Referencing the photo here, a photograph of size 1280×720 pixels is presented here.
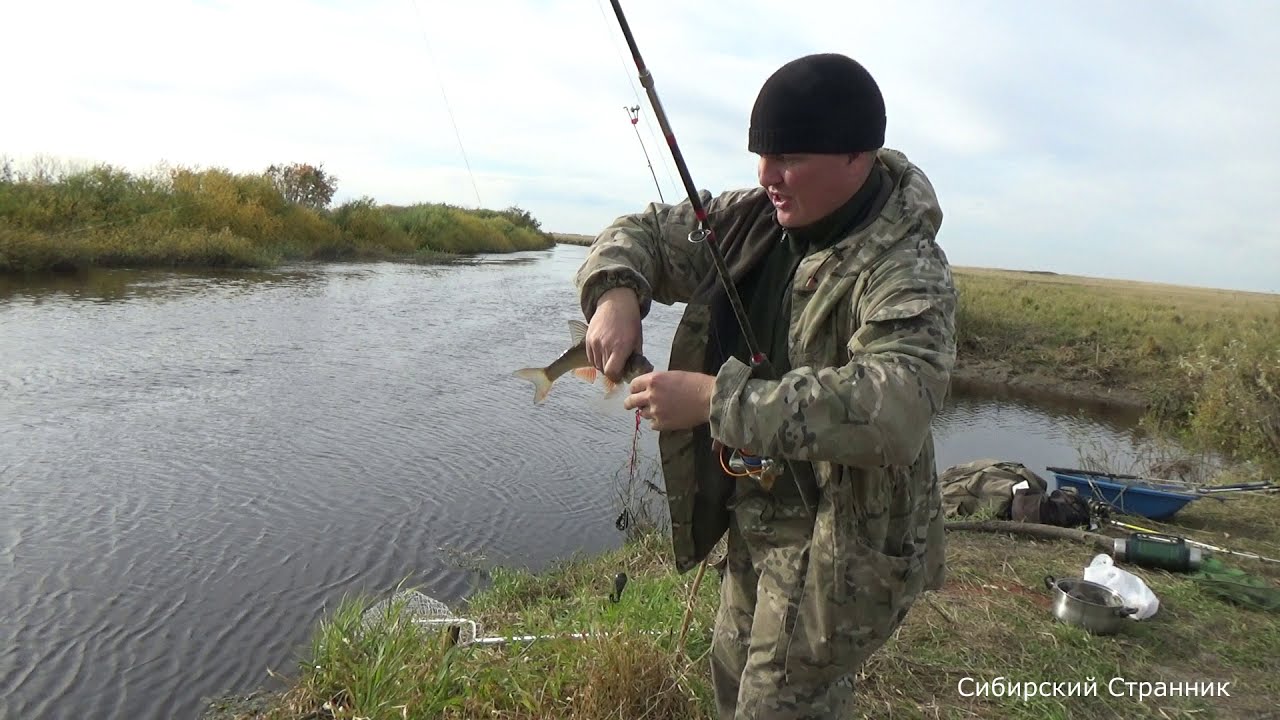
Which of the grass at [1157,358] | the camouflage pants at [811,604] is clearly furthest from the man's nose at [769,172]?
the grass at [1157,358]

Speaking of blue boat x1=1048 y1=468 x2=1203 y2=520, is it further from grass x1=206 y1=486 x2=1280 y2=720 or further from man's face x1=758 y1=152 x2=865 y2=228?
man's face x1=758 y1=152 x2=865 y2=228

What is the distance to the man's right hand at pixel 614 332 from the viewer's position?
272 centimetres

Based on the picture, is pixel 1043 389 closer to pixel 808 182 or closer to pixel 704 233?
pixel 704 233

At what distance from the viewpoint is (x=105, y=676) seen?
19.9 feet

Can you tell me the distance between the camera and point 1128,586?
6.14 metres

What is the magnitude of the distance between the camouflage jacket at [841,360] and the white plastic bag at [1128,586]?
4.30 m

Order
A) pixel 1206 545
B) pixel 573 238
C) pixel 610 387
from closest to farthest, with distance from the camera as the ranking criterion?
pixel 610 387, pixel 1206 545, pixel 573 238

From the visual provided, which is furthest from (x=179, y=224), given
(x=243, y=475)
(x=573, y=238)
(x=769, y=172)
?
(x=573, y=238)

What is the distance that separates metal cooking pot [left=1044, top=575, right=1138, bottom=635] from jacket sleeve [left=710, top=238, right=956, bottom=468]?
4.44m

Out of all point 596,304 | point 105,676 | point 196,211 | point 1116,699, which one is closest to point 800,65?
point 596,304

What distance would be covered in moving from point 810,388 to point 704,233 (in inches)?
42.2

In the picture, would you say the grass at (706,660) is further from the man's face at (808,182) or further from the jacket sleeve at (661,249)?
the man's face at (808,182)

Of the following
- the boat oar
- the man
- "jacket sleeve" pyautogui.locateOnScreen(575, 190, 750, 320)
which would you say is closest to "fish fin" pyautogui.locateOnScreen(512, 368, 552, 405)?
"jacket sleeve" pyautogui.locateOnScreen(575, 190, 750, 320)

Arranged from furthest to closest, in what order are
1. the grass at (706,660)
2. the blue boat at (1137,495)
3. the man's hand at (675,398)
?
the blue boat at (1137,495), the grass at (706,660), the man's hand at (675,398)
